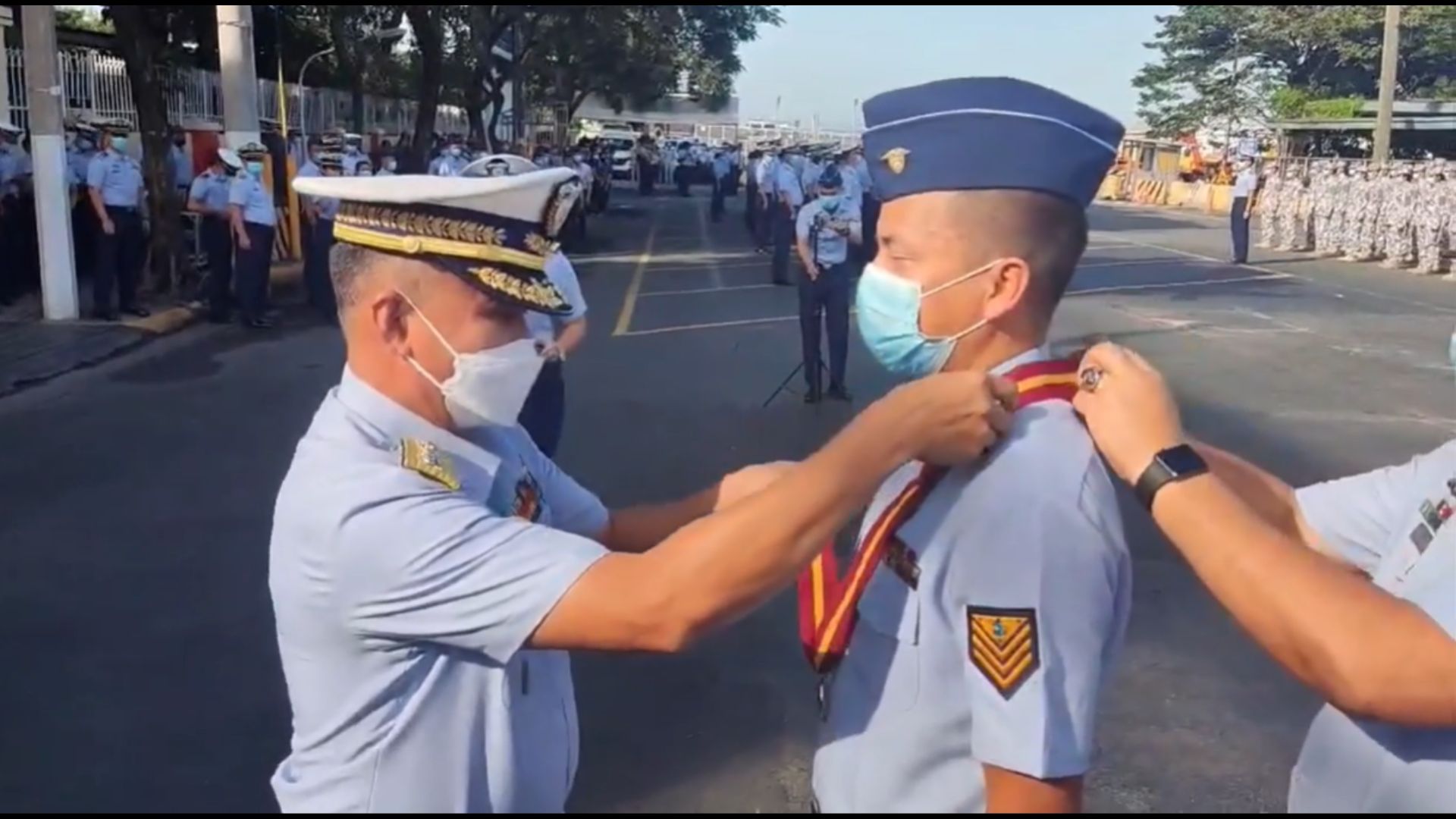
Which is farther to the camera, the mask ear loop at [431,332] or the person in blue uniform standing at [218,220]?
the person in blue uniform standing at [218,220]

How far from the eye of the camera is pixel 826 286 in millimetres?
11438

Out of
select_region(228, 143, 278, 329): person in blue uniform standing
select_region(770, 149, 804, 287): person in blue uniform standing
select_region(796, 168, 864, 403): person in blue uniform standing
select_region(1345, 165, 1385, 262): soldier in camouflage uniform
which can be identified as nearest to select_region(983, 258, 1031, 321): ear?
select_region(796, 168, 864, 403): person in blue uniform standing

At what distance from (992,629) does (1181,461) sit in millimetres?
331

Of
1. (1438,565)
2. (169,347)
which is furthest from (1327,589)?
(169,347)

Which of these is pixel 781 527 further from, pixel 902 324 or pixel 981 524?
pixel 902 324

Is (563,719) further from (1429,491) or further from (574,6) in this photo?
(574,6)

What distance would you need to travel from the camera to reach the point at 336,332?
48.3ft

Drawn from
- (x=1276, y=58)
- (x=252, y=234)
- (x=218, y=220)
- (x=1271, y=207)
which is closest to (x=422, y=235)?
(x=252, y=234)

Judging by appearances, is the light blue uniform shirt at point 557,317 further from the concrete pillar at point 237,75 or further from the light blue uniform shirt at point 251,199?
the concrete pillar at point 237,75

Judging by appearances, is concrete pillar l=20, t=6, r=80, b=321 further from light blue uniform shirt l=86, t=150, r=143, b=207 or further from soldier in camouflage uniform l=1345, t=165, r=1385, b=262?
soldier in camouflage uniform l=1345, t=165, r=1385, b=262

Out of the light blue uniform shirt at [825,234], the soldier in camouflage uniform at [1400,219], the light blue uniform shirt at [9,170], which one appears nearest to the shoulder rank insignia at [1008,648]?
the light blue uniform shirt at [825,234]

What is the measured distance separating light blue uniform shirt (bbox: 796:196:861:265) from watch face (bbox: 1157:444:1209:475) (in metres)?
9.81

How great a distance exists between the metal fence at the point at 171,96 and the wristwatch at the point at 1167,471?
638 inches

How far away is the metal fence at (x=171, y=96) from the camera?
707 inches
